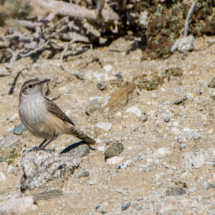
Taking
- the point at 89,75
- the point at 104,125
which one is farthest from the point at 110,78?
the point at 104,125

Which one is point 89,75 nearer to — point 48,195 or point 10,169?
point 10,169

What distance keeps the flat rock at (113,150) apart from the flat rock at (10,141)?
9.31ft

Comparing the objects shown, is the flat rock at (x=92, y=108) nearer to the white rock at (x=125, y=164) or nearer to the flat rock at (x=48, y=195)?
the white rock at (x=125, y=164)

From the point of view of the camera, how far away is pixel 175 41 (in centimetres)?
927

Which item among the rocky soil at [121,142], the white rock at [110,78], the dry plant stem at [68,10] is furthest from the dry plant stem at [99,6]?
the white rock at [110,78]

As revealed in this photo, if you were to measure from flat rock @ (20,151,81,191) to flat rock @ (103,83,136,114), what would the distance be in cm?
234

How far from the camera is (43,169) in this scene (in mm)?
5996

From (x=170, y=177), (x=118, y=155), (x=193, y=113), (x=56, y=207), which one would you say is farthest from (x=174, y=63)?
(x=56, y=207)

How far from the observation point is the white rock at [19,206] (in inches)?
212

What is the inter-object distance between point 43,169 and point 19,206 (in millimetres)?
856

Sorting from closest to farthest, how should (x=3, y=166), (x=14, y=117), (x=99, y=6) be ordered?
(x=3, y=166), (x=14, y=117), (x=99, y=6)

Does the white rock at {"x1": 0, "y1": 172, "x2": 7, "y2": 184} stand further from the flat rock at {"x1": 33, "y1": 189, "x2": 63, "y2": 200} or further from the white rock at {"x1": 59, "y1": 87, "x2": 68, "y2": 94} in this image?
the white rock at {"x1": 59, "y1": 87, "x2": 68, "y2": 94}

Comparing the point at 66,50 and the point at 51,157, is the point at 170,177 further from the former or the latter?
the point at 66,50

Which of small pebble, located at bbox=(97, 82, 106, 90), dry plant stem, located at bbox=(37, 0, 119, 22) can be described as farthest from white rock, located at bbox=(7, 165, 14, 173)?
dry plant stem, located at bbox=(37, 0, 119, 22)
